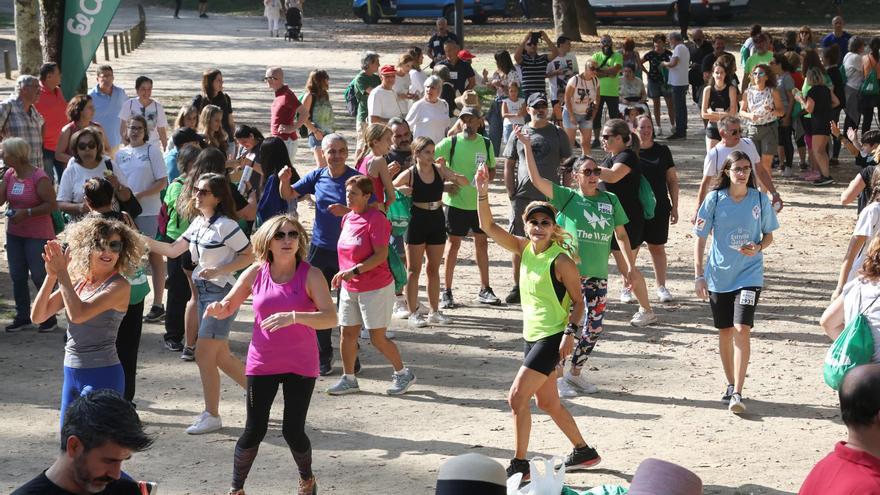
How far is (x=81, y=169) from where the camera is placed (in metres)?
10.3

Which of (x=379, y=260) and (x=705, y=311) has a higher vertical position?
(x=379, y=260)

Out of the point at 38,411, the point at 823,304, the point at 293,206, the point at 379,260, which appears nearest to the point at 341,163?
the point at 379,260

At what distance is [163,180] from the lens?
36.0ft

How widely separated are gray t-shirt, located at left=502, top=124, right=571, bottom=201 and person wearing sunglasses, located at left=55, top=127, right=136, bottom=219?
3.36 meters

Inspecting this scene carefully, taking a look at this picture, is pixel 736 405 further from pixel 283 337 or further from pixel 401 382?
pixel 283 337

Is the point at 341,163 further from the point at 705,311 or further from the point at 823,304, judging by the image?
the point at 823,304

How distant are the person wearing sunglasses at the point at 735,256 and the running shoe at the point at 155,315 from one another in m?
4.95

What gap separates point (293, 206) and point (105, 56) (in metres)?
22.9

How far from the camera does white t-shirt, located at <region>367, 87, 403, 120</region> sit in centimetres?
1477

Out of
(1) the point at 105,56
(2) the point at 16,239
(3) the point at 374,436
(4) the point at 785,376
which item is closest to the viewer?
(3) the point at 374,436

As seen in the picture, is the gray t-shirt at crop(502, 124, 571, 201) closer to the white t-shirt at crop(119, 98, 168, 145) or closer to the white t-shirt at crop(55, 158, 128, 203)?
the white t-shirt at crop(55, 158, 128, 203)

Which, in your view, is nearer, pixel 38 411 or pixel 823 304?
pixel 38 411

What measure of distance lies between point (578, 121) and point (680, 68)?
4.09 meters

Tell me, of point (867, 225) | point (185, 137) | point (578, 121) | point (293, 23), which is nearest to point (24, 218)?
point (185, 137)
